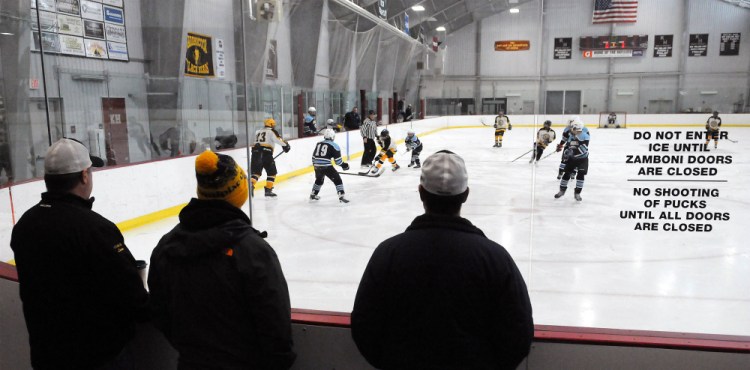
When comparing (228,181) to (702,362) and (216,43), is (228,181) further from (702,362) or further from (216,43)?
(216,43)

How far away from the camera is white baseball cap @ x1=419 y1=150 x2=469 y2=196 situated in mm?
1140

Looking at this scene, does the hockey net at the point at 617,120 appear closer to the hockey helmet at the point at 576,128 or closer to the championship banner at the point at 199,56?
the hockey helmet at the point at 576,128

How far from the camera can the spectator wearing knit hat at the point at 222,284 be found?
1.22 metres

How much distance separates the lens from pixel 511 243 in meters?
4.83

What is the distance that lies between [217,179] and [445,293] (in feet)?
1.97

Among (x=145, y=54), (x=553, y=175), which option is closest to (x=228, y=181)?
(x=145, y=54)

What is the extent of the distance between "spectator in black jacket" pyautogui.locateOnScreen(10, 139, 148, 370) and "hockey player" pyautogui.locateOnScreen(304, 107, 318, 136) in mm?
9306

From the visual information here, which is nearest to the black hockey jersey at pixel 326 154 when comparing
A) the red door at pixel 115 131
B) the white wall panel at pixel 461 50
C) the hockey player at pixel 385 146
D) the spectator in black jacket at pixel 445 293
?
the hockey player at pixel 385 146

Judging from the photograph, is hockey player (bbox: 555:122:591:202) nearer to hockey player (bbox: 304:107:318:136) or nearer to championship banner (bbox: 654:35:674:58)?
championship banner (bbox: 654:35:674:58)

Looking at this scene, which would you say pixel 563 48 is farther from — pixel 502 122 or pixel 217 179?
pixel 217 179

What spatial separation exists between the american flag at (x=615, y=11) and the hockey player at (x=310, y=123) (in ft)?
29.1

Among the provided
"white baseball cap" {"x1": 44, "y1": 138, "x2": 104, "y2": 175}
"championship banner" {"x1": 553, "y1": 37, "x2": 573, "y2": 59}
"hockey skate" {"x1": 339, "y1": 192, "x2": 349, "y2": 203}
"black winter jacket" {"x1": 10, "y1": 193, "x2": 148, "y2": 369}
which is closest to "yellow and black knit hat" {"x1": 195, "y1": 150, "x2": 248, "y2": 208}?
"black winter jacket" {"x1": 10, "y1": 193, "x2": 148, "y2": 369}

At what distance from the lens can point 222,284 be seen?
4.01ft

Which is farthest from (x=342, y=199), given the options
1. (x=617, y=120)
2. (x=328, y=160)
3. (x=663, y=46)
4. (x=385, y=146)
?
(x=663, y=46)
